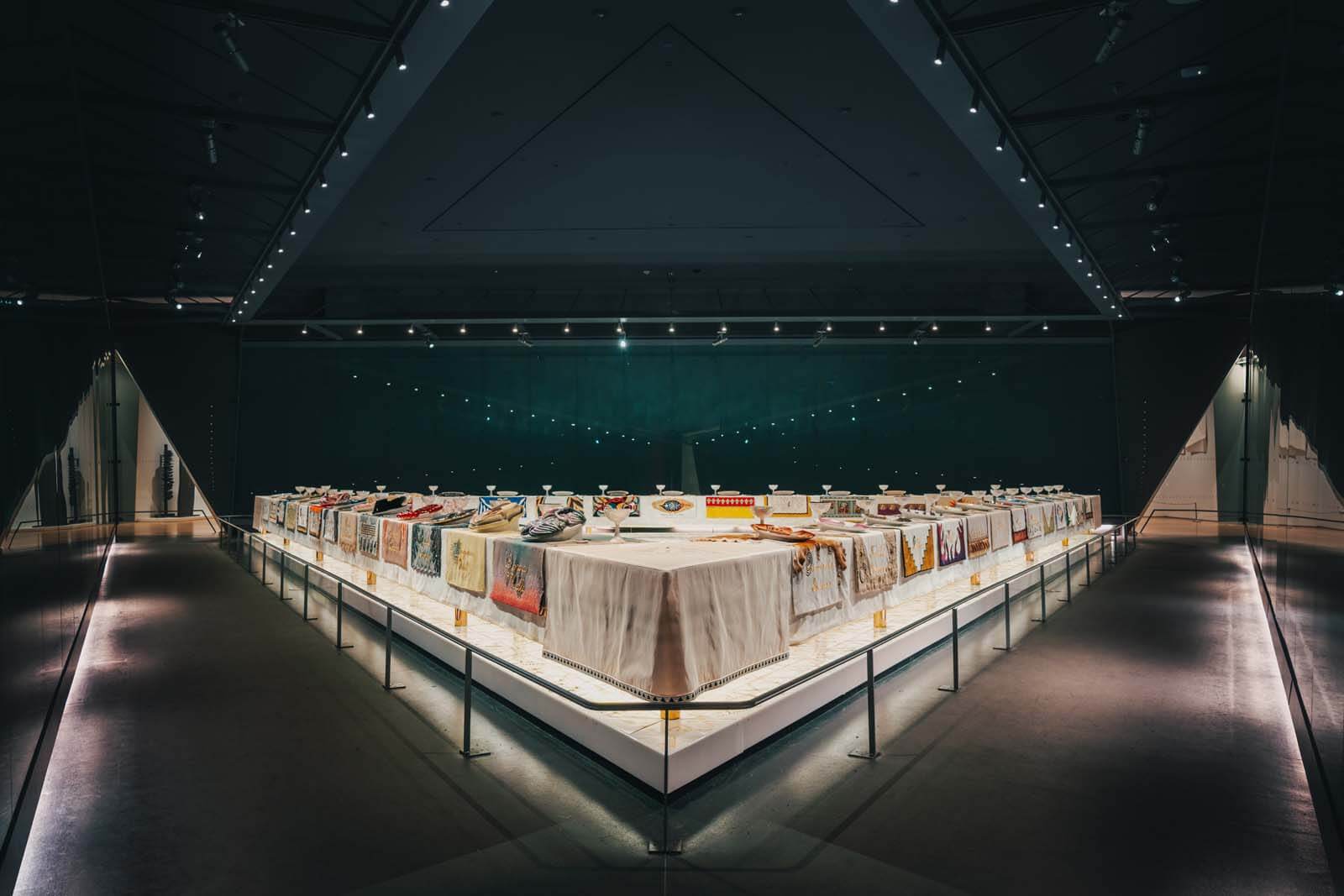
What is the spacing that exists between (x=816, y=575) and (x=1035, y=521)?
4.86 metres

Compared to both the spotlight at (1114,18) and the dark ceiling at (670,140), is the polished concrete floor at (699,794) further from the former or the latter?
the spotlight at (1114,18)

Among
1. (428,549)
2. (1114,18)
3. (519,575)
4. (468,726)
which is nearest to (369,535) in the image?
(428,549)

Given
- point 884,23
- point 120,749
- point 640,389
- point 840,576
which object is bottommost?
point 120,749

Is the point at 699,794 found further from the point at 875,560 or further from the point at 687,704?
the point at 875,560

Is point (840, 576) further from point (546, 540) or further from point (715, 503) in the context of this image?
point (715, 503)

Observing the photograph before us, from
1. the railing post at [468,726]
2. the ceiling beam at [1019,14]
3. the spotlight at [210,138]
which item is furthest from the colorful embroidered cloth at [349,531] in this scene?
the ceiling beam at [1019,14]

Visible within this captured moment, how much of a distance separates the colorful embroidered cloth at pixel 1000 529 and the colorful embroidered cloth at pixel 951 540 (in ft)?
2.37

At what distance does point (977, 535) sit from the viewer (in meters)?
5.98

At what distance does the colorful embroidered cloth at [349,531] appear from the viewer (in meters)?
6.43

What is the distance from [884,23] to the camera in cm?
554

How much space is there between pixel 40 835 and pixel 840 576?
3.45 m

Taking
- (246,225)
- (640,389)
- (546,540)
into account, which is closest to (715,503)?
(546,540)

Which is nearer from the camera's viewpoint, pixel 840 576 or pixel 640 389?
pixel 840 576

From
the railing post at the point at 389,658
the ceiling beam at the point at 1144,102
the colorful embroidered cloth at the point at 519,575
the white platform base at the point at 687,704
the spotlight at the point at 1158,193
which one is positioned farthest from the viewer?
the spotlight at the point at 1158,193
